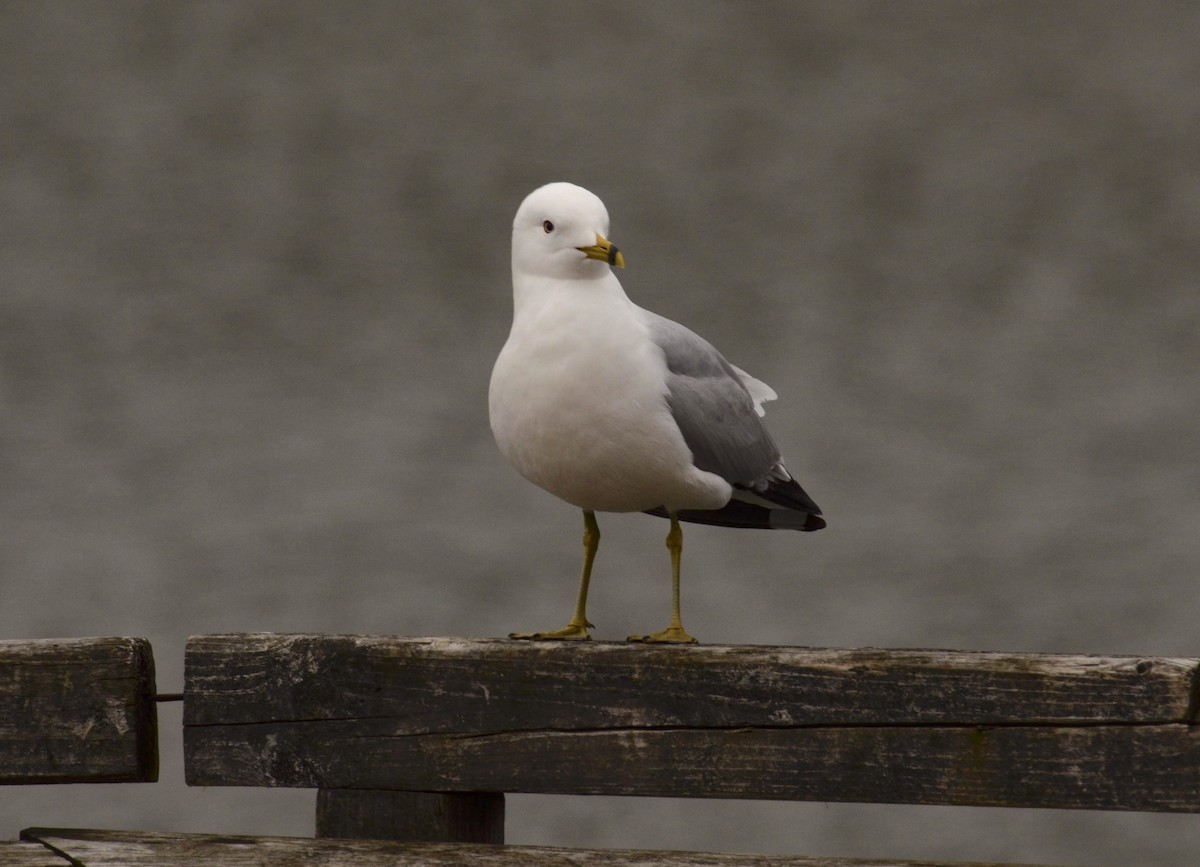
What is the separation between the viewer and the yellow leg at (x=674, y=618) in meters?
2.02

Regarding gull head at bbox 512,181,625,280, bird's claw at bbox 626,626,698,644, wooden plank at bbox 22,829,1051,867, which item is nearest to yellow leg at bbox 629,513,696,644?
bird's claw at bbox 626,626,698,644

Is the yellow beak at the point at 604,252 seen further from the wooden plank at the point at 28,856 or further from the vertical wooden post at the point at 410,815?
the wooden plank at the point at 28,856

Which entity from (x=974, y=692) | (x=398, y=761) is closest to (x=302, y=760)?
(x=398, y=761)

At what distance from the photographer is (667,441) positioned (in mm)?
2123

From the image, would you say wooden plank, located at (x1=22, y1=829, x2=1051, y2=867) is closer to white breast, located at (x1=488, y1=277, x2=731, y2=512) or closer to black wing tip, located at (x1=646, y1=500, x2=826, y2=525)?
white breast, located at (x1=488, y1=277, x2=731, y2=512)

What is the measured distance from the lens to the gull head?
2131 millimetres

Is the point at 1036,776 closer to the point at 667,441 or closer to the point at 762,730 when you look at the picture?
the point at 762,730

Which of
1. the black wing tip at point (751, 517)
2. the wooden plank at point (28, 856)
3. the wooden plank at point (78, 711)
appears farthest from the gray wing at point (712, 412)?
the wooden plank at point (28, 856)

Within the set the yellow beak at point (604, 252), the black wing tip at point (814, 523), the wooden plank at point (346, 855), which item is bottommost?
the wooden plank at point (346, 855)

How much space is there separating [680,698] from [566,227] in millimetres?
673

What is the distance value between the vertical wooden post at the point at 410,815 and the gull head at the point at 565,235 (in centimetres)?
69

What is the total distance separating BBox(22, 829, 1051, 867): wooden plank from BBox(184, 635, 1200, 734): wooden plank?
134mm

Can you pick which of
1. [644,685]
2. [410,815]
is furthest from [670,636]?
[410,815]

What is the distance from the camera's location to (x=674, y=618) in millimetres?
2156
